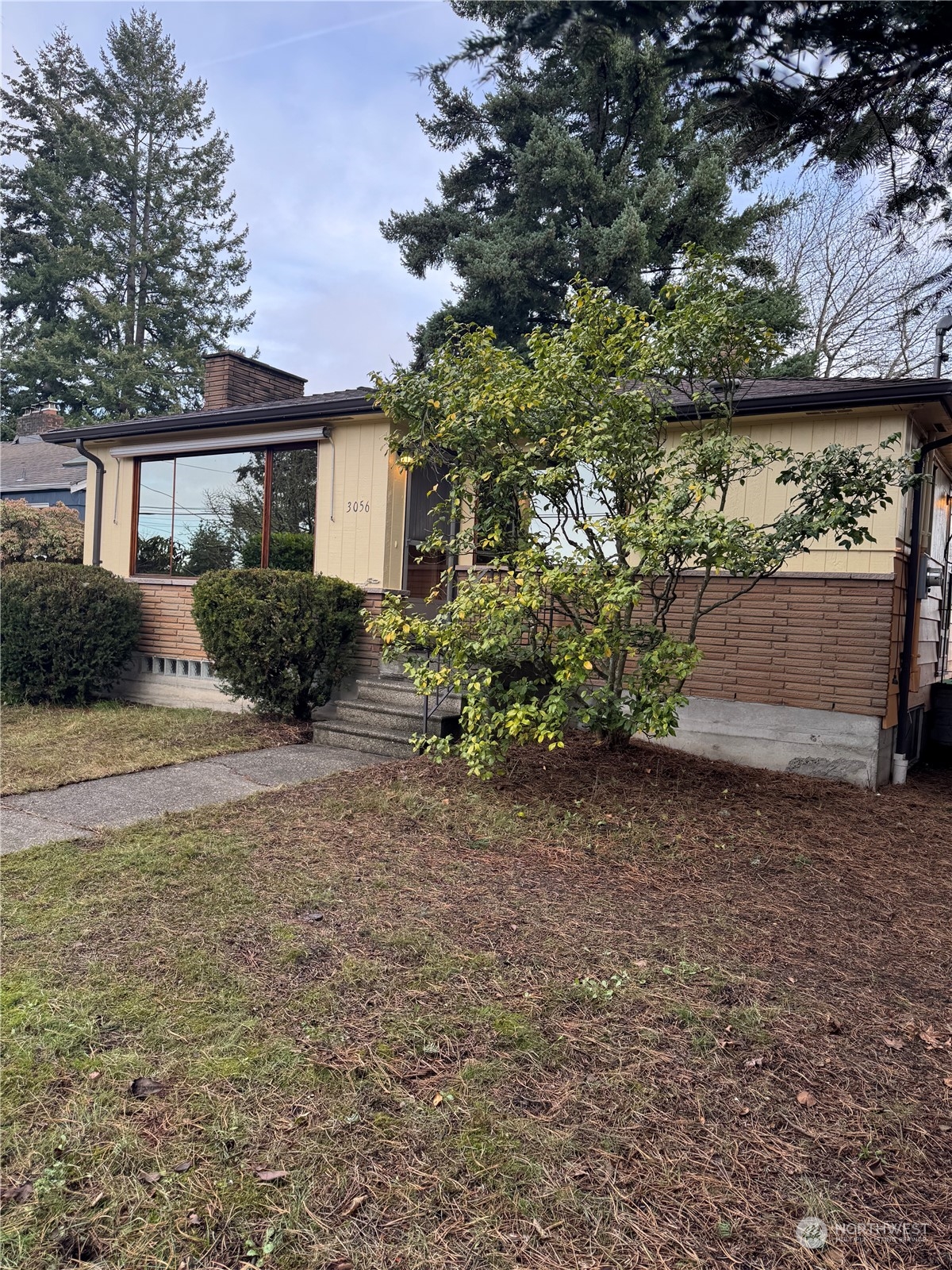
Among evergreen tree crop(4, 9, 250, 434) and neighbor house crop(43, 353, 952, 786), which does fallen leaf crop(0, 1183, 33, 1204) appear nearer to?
neighbor house crop(43, 353, 952, 786)

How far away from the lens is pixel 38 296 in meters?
24.2

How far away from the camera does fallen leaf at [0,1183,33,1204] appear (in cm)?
184

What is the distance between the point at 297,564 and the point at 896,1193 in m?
8.01

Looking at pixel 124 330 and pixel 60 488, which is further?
pixel 124 330

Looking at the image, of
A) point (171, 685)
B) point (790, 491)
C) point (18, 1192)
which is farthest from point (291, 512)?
point (18, 1192)

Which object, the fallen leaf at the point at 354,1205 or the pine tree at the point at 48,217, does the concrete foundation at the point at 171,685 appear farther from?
the pine tree at the point at 48,217

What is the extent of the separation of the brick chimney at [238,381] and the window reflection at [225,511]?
5.05 ft

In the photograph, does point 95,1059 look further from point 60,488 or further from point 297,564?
point 60,488

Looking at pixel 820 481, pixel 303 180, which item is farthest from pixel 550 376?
pixel 303 180

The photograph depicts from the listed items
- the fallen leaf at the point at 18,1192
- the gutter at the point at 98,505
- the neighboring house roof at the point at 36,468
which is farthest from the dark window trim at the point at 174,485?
the neighboring house roof at the point at 36,468

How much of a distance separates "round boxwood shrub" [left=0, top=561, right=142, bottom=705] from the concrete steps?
9.31 feet

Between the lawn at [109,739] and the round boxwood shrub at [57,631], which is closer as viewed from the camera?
the lawn at [109,739]

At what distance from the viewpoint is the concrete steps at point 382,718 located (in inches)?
270

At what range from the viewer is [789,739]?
634cm
